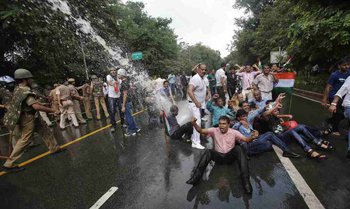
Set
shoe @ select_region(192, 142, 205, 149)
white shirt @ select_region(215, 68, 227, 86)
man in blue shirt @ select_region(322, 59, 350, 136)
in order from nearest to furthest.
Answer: man in blue shirt @ select_region(322, 59, 350, 136)
shoe @ select_region(192, 142, 205, 149)
white shirt @ select_region(215, 68, 227, 86)

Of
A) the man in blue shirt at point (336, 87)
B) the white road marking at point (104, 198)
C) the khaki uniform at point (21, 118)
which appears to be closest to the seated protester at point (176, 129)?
the white road marking at point (104, 198)

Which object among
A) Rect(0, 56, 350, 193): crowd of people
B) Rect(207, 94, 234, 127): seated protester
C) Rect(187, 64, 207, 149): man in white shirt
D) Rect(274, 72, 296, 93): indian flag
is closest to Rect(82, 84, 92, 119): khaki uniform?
Rect(0, 56, 350, 193): crowd of people

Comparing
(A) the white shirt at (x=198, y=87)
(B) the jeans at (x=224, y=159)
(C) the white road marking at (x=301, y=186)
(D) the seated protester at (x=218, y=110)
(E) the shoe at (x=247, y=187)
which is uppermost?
(A) the white shirt at (x=198, y=87)

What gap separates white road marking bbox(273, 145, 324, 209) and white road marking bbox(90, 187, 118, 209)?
2.89 m

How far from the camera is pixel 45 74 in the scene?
14.7 m

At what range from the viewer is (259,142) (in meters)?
5.12

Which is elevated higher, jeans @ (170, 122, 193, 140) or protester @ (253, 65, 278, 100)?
protester @ (253, 65, 278, 100)

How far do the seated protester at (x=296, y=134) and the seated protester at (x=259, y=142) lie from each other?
0.87 feet

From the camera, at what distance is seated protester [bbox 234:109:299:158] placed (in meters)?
4.98

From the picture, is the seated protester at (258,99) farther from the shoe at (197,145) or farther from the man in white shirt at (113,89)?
the man in white shirt at (113,89)

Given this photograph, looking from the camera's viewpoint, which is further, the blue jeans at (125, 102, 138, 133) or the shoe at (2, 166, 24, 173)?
the blue jeans at (125, 102, 138, 133)

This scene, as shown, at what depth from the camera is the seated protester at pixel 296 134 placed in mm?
4739

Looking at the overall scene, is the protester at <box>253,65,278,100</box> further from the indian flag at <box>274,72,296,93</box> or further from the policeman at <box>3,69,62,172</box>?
the policeman at <box>3,69,62,172</box>

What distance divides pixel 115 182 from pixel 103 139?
10.7 feet
